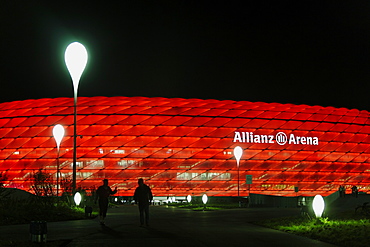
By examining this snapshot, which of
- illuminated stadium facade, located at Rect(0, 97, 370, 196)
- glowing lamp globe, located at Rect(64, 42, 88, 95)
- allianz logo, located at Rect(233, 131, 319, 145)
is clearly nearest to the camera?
glowing lamp globe, located at Rect(64, 42, 88, 95)

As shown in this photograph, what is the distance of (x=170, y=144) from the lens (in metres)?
60.5

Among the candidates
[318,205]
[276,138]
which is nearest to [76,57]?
[318,205]

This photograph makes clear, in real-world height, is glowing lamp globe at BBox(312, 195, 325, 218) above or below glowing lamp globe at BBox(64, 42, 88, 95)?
below

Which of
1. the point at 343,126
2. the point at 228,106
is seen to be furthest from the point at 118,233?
the point at 343,126

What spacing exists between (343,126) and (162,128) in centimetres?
2189

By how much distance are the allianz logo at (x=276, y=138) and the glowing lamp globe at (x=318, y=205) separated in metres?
45.2

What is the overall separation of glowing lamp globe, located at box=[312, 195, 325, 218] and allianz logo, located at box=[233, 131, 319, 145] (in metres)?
45.2

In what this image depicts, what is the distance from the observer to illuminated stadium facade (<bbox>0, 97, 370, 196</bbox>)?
196ft

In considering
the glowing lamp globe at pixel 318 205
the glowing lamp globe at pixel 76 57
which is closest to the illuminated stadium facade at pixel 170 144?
the glowing lamp globe at pixel 76 57

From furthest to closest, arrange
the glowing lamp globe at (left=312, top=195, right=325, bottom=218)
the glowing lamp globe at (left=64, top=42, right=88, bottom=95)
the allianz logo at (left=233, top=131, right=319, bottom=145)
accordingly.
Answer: the allianz logo at (left=233, top=131, right=319, bottom=145) < the glowing lamp globe at (left=64, top=42, right=88, bottom=95) < the glowing lamp globe at (left=312, top=195, right=325, bottom=218)

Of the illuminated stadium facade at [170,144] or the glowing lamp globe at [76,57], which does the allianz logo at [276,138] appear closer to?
the illuminated stadium facade at [170,144]

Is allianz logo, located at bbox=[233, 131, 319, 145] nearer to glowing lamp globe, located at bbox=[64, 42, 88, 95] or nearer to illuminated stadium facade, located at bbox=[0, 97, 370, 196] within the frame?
illuminated stadium facade, located at bbox=[0, 97, 370, 196]

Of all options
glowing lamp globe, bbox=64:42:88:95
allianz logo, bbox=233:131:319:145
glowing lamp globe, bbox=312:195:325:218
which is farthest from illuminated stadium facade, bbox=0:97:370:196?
glowing lamp globe, bbox=312:195:325:218

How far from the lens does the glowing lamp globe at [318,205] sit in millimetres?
16628
